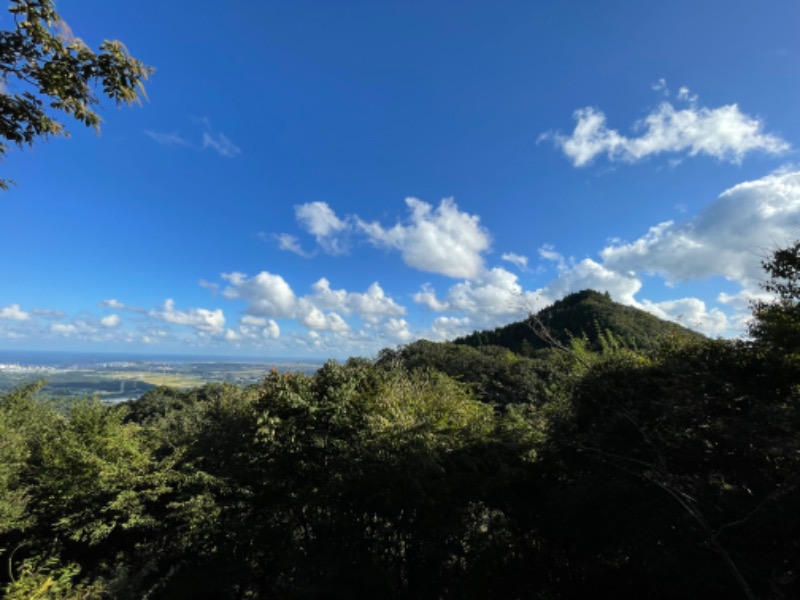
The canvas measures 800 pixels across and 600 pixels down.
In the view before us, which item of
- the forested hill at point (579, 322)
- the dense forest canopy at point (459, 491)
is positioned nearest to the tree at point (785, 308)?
the dense forest canopy at point (459, 491)

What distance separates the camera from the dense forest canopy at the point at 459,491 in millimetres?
6355

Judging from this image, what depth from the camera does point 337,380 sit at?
11953 millimetres

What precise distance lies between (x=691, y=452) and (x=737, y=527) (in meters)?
1.45

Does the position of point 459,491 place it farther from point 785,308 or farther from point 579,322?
point 579,322

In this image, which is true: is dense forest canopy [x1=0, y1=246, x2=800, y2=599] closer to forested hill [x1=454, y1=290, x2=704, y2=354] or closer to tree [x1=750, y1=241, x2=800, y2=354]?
tree [x1=750, y1=241, x2=800, y2=354]

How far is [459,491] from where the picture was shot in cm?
926

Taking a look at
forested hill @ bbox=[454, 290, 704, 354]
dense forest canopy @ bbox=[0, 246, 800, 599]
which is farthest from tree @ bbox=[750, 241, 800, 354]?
forested hill @ bbox=[454, 290, 704, 354]

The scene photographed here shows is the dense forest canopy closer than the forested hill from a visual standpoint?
Yes

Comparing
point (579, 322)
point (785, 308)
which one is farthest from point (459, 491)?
point (579, 322)

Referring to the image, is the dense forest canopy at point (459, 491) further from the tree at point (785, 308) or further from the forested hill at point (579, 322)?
the forested hill at point (579, 322)

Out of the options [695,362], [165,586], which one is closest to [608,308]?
[695,362]

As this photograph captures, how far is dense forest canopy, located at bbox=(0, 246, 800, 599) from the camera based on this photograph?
636cm

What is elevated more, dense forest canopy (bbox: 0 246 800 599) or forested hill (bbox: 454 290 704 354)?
forested hill (bbox: 454 290 704 354)

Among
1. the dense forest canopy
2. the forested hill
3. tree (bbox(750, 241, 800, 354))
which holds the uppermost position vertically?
the forested hill
